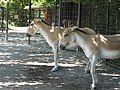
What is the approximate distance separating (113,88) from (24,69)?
3.77 metres

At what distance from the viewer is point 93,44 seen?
898 centimetres

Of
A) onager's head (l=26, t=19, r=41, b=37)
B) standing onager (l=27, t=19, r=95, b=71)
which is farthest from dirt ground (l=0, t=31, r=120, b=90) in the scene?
onager's head (l=26, t=19, r=41, b=37)

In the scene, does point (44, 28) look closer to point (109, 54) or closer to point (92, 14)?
point (109, 54)

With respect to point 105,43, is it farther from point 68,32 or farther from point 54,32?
point 54,32

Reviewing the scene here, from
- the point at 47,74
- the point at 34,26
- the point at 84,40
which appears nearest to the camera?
the point at 84,40

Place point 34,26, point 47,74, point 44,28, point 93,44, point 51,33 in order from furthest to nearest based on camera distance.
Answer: point 34,26 < point 44,28 < point 51,33 < point 47,74 < point 93,44

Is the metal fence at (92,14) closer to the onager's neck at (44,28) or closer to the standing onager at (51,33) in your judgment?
the standing onager at (51,33)

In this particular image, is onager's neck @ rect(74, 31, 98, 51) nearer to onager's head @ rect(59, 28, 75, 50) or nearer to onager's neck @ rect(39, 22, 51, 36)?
onager's head @ rect(59, 28, 75, 50)

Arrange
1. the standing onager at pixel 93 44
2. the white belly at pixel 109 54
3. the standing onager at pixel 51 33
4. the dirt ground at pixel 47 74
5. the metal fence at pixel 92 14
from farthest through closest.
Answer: the metal fence at pixel 92 14 → the standing onager at pixel 51 33 → the dirt ground at pixel 47 74 → the white belly at pixel 109 54 → the standing onager at pixel 93 44

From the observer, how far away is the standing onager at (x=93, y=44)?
8.94 m

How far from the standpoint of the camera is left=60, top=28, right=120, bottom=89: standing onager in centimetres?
894

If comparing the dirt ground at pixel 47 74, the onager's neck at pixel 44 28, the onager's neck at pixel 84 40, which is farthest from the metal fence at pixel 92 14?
the dirt ground at pixel 47 74

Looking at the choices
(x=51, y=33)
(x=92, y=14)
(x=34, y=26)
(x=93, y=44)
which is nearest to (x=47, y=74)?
(x=51, y=33)

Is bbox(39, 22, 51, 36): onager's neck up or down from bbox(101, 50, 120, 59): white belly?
up
